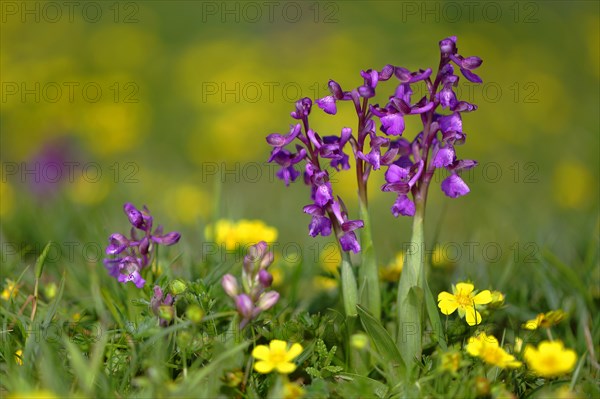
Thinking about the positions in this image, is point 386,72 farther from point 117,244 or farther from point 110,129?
point 110,129

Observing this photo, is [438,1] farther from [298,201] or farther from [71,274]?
[71,274]

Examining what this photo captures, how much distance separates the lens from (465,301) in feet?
6.64

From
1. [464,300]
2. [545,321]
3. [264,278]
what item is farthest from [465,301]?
[264,278]

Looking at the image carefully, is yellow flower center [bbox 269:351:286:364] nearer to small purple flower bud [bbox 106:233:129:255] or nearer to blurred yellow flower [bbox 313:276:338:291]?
small purple flower bud [bbox 106:233:129:255]

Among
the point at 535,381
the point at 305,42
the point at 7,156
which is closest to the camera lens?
the point at 535,381

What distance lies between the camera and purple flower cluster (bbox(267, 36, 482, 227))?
6.19ft

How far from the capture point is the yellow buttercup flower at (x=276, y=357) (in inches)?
68.6

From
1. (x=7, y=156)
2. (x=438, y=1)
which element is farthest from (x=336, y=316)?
(x=438, y=1)

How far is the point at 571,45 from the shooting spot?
24.5 feet

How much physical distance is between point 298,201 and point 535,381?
9.52 feet

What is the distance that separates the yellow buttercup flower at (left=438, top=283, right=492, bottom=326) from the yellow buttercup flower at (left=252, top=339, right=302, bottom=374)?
44cm

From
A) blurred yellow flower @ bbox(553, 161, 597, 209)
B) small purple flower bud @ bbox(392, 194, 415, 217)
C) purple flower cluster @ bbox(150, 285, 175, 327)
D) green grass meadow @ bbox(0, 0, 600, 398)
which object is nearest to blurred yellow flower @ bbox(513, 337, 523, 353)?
green grass meadow @ bbox(0, 0, 600, 398)

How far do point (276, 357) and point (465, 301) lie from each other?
0.56m

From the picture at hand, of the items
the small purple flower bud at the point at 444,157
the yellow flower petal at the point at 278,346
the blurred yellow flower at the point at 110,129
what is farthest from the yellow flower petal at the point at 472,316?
the blurred yellow flower at the point at 110,129
